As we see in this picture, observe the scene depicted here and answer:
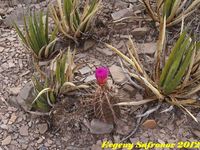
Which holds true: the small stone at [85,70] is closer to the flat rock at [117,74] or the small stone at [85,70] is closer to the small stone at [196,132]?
the flat rock at [117,74]

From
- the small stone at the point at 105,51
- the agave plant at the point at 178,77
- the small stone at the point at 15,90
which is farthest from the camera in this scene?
the small stone at the point at 105,51

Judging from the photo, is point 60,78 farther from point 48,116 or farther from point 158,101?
point 158,101

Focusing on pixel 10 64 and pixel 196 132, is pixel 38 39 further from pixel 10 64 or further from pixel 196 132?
pixel 196 132

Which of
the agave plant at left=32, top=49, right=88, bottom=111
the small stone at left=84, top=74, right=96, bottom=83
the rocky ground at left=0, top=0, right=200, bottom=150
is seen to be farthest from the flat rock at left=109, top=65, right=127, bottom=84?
the agave plant at left=32, top=49, right=88, bottom=111

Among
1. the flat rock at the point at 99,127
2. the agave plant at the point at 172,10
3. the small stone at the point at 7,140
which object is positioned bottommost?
the small stone at the point at 7,140

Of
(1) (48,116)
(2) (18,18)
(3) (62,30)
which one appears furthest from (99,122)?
(2) (18,18)

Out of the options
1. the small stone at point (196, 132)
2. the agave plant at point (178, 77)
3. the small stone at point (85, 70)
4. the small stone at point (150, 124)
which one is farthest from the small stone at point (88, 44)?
the small stone at point (196, 132)

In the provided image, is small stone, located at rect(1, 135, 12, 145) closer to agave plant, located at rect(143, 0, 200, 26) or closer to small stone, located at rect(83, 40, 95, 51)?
small stone, located at rect(83, 40, 95, 51)
